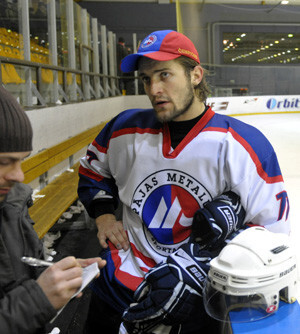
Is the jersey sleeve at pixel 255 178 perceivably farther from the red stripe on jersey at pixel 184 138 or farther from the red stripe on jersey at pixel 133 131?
the red stripe on jersey at pixel 133 131

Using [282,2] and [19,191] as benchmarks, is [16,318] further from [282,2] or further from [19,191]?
[282,2]

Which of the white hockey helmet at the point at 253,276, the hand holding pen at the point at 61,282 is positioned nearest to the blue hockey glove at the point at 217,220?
the white hockey helmet at the point at 253,276

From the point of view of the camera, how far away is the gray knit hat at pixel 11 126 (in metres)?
0.80

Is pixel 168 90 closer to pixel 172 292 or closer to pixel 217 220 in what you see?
pixel 217 220

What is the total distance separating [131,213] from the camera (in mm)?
1447

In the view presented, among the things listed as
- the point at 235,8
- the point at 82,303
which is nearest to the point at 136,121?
the point at 82,303

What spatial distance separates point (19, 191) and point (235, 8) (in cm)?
1558

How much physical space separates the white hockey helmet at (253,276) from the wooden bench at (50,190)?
1.39 meters

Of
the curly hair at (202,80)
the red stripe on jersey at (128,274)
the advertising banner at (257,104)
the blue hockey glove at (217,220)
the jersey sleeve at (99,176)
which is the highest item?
the advertising banner at (257,104)

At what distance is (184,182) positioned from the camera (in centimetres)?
131

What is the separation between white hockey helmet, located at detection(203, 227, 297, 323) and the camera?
962 mm

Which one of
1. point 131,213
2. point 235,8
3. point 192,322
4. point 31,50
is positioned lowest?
point 192,322

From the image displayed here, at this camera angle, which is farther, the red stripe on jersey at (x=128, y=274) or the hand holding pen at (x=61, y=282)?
the red stripe on jersey at (x=128, y=274)

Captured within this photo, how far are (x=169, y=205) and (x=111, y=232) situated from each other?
0.90 feet
